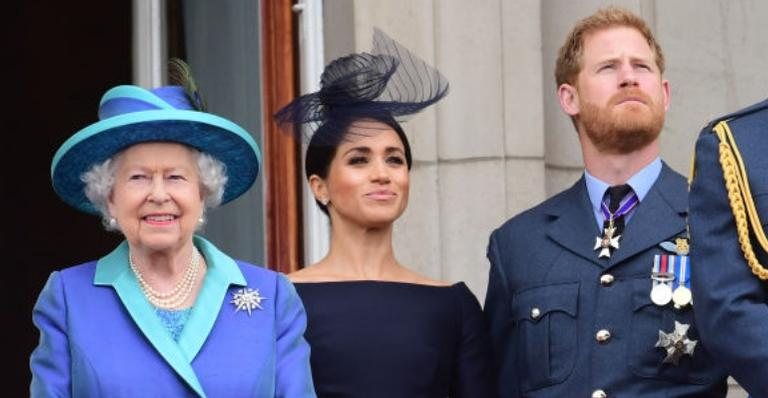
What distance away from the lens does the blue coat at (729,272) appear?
4043mm

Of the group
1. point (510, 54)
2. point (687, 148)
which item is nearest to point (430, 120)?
point (510, 54)

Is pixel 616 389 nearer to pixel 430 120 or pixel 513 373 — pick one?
pixel 513 373

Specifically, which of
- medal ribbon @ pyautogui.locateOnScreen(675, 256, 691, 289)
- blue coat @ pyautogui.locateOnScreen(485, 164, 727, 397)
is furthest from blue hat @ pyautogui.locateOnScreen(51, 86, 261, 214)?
medal ribbon @ pyautogui.locateOnScreen(675, 256, 691, 289)

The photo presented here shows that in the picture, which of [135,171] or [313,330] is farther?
[313,330]

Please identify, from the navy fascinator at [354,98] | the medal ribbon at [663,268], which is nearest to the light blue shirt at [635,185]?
the medal ribbon at [663,268]

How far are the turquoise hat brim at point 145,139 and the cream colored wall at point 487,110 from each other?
5.41 feet

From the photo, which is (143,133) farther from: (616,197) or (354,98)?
(616,197)

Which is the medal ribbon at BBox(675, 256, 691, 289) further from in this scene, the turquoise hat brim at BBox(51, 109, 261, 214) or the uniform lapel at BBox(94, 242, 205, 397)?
the uniform lapel at BBox(94, 242, 205, 397)

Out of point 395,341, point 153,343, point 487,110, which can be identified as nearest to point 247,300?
point 153,343

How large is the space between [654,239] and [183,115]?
1.28 m

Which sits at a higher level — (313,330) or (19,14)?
(19,14)

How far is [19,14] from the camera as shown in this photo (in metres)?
9.57

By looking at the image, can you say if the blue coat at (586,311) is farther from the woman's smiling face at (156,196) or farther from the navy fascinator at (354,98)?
the woman's smiling face at (156,196)

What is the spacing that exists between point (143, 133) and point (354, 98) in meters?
0.93
